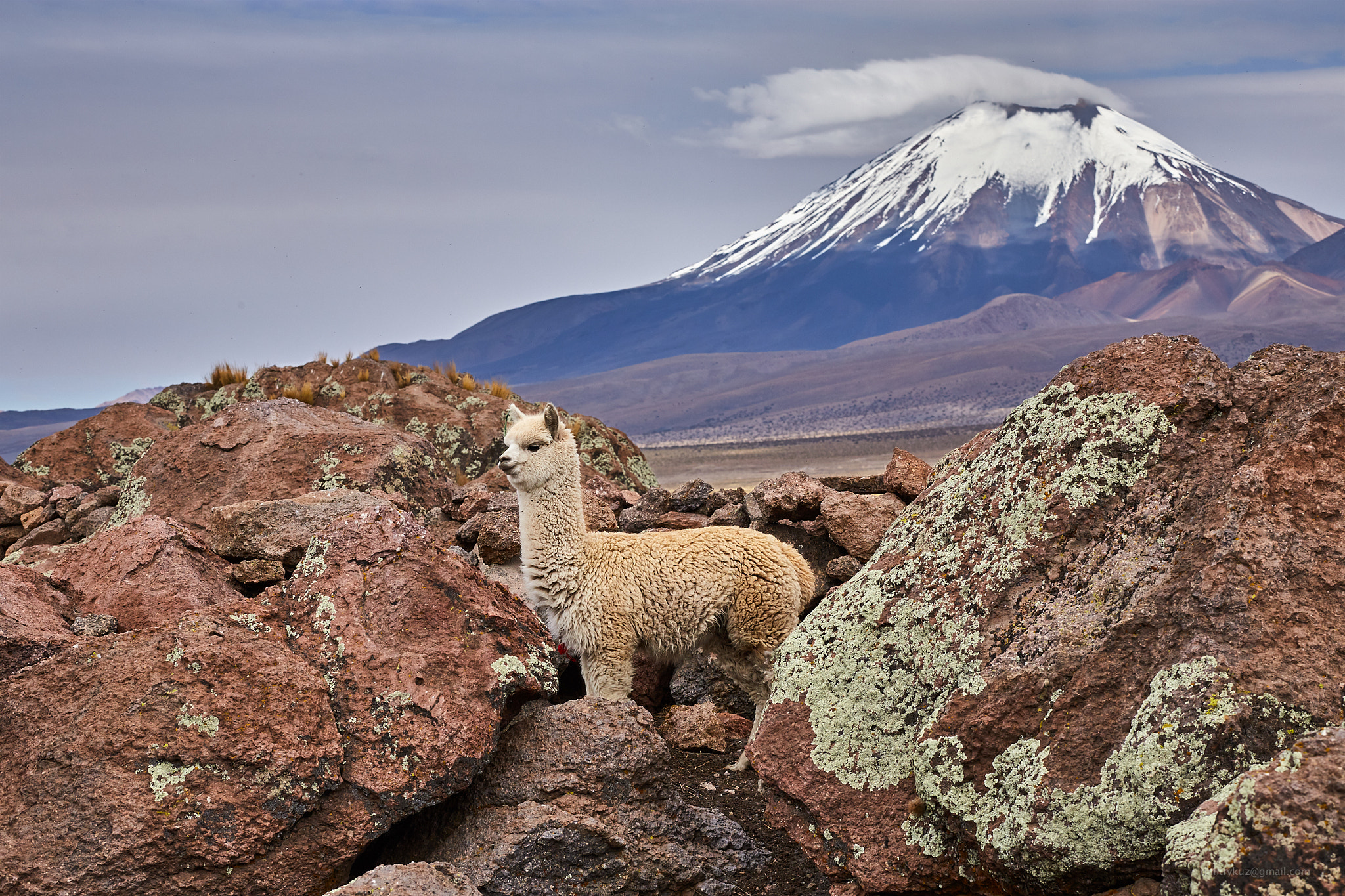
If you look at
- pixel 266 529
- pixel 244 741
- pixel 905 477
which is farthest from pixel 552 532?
pixel 905 477

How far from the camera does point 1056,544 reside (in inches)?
178

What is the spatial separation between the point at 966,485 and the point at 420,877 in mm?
2925

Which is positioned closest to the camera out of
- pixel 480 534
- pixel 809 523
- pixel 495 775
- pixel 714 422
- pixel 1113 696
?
pixel 1113 696

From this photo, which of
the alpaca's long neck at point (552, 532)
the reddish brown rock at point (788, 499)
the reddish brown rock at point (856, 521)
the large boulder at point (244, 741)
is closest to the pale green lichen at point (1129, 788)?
the large boulder at point (244, 741)

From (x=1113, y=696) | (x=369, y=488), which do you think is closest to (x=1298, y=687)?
(x=1113, y=696)

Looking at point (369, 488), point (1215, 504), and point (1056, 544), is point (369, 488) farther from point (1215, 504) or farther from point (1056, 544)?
point (1215, 504)

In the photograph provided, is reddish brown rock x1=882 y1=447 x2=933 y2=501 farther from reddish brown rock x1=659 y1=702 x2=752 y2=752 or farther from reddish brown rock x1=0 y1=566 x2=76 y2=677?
reddish brown rock x1=0 y1=566 x2=76 y2=677

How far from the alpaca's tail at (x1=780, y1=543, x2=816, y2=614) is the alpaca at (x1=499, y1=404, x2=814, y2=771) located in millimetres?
10

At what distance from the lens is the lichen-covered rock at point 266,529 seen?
7.27 metres

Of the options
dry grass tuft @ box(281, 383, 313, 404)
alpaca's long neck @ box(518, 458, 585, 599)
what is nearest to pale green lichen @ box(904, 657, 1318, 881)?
alpaca's long neck @ box(518, 458, 585, 599)

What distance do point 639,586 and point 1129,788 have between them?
4112 mm

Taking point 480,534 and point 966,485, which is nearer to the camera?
point 966,485

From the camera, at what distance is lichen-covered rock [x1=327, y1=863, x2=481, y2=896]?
390cm

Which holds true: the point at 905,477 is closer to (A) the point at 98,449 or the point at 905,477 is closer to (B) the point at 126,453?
(B) the point at 126,453
